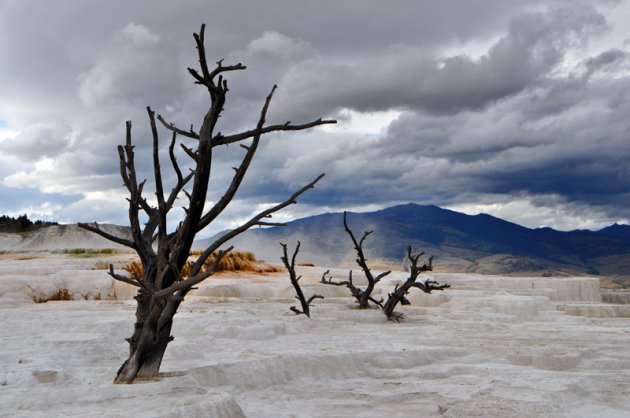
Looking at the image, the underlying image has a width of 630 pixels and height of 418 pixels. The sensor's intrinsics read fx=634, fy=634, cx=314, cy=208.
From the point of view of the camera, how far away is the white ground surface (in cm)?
548

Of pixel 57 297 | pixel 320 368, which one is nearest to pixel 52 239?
pixel 57 297

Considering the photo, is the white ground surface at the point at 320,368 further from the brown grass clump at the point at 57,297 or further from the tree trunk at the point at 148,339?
the brown grass clump at the point at 57,297

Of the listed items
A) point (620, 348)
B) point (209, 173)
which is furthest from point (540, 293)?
point (209, 173)

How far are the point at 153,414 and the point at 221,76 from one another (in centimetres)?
311

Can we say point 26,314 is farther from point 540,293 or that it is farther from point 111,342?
point 540,293

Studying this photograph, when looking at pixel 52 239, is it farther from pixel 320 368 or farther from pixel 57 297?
pixel 320 368

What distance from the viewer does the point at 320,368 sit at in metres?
8.14

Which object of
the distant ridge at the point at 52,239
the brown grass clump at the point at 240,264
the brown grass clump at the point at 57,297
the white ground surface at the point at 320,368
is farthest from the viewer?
the distant ridge at the point at 52,239

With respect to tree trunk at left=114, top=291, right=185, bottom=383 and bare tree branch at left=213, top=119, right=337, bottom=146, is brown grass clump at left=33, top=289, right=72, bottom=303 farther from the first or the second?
bare tree branch at left=213, top=119, right=337, bottom=146

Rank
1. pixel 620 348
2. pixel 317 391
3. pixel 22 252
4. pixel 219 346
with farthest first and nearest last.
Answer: pixel 22 252 < pixel 620 348 < pixel 219 346 < pixel 317 391

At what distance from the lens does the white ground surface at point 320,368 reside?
5.48 metres

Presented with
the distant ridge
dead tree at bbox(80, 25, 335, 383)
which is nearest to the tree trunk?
dead tree at bbox(80, 25, 335, 383)

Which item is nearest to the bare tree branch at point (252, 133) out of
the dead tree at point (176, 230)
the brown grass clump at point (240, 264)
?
the dead tree at point (176, 230)

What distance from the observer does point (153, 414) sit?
456 cm
